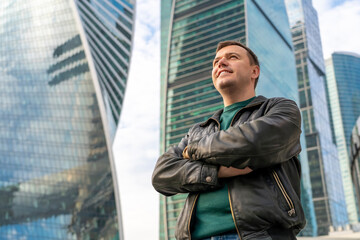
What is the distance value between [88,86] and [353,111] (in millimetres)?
93828

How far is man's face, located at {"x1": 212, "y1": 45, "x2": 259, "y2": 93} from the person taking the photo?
7.86 ft

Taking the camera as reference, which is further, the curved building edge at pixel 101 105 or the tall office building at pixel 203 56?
the tall office building at pixel 203 56

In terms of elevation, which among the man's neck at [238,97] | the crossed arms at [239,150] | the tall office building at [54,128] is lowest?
the crossed arms at [239,150]

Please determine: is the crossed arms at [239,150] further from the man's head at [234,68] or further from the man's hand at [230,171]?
the man's head at [234,68]

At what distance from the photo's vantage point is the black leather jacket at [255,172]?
1914 mm

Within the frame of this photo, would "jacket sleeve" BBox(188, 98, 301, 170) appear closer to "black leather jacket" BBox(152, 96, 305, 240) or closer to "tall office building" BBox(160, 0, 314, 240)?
"black leather jacket" BBox(152, 96, 305, 240)

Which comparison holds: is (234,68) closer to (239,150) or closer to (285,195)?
(239,150)

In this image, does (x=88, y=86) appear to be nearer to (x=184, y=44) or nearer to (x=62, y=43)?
(x=62, y=43)

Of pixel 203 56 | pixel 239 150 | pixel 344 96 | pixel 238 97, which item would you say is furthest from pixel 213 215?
pixel 344 96

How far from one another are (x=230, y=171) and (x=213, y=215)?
0.82 ft

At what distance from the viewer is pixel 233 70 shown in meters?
2.40

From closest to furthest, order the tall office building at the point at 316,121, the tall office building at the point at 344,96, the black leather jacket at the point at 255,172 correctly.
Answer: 1. the black leather jacket at the point at 255,172
2. the tall office building at the point at 316,121
3. the tall office building at the point at 344,96

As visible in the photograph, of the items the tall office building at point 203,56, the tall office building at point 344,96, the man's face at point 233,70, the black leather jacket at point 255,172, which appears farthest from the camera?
the tall office building at point 344,96

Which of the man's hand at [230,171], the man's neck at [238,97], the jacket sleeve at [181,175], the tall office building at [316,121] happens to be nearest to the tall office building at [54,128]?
the jacket sleeve at [181,175]
